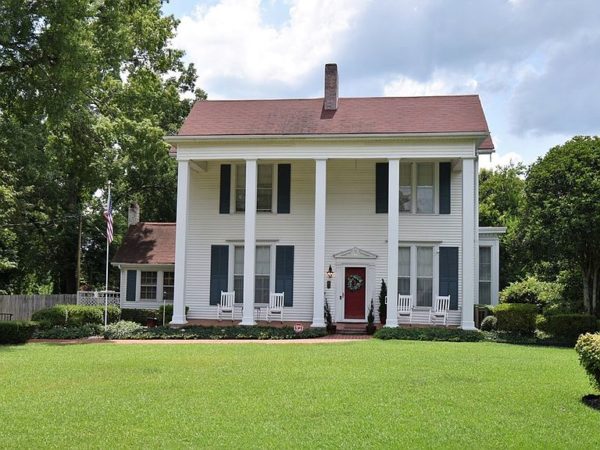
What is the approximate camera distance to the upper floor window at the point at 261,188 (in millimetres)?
25047

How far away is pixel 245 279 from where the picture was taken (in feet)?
75.6

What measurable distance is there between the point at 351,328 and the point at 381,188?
519 centimetres

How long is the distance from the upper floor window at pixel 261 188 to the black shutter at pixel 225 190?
306 millimetres

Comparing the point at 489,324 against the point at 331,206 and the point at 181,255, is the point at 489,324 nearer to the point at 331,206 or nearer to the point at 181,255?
the point at 331,206

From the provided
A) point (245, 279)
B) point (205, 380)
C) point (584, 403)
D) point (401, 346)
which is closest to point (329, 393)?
point (205, 380)

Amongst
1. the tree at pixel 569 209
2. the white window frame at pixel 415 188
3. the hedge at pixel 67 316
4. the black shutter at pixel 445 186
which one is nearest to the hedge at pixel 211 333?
the hedge at pixel 67 316

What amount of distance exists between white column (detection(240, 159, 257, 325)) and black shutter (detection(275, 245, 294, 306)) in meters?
1.34

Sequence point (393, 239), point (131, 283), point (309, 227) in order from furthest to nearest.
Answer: point (131, 283) → point (309, 227) → point (393, 239)

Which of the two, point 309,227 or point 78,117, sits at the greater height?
point 78,117

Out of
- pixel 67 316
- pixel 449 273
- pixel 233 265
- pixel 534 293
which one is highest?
pixel 233 265

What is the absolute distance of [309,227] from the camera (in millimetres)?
24609

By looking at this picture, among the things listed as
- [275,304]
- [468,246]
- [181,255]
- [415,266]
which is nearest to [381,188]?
[415,266]

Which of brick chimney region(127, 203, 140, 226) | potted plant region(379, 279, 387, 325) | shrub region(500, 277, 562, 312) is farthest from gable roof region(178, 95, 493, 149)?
brick chimney region(127, 203, 140, 226)

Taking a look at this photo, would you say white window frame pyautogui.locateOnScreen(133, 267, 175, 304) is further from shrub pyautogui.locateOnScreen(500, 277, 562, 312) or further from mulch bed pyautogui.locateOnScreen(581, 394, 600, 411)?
mulch bed pyautogui.locateOnScreen(581, 394, 600, 411)
